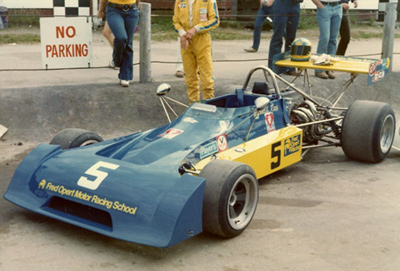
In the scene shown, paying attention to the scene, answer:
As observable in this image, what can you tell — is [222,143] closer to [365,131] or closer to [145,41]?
[365,131]

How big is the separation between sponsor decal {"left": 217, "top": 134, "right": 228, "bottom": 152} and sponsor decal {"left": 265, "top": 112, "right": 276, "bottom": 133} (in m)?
0.60

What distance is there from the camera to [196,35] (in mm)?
7301

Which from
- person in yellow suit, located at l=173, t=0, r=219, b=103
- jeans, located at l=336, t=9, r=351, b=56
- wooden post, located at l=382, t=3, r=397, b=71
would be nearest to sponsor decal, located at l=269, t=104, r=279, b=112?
person in yellow suit, located at l=173, t=0, r=219, b=103

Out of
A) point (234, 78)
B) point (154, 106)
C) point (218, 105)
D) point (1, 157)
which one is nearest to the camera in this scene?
point (218, 105)

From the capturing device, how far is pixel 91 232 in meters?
4.73

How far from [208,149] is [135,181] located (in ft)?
3.08

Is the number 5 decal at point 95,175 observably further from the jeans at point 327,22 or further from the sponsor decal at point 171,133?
the jeans at point 327,22

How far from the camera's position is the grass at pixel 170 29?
11.8m

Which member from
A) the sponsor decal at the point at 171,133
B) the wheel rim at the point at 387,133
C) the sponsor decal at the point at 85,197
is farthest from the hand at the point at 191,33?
the sponsor decal at the point at 85,197

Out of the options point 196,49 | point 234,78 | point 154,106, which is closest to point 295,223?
point 196,49

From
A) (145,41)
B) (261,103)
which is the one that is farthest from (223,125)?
(145,41)

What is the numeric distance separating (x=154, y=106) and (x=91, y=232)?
11.8ft

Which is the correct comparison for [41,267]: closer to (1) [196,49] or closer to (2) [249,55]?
(1) [196,49]

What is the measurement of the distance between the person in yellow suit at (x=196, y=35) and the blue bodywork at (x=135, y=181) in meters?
1.60
